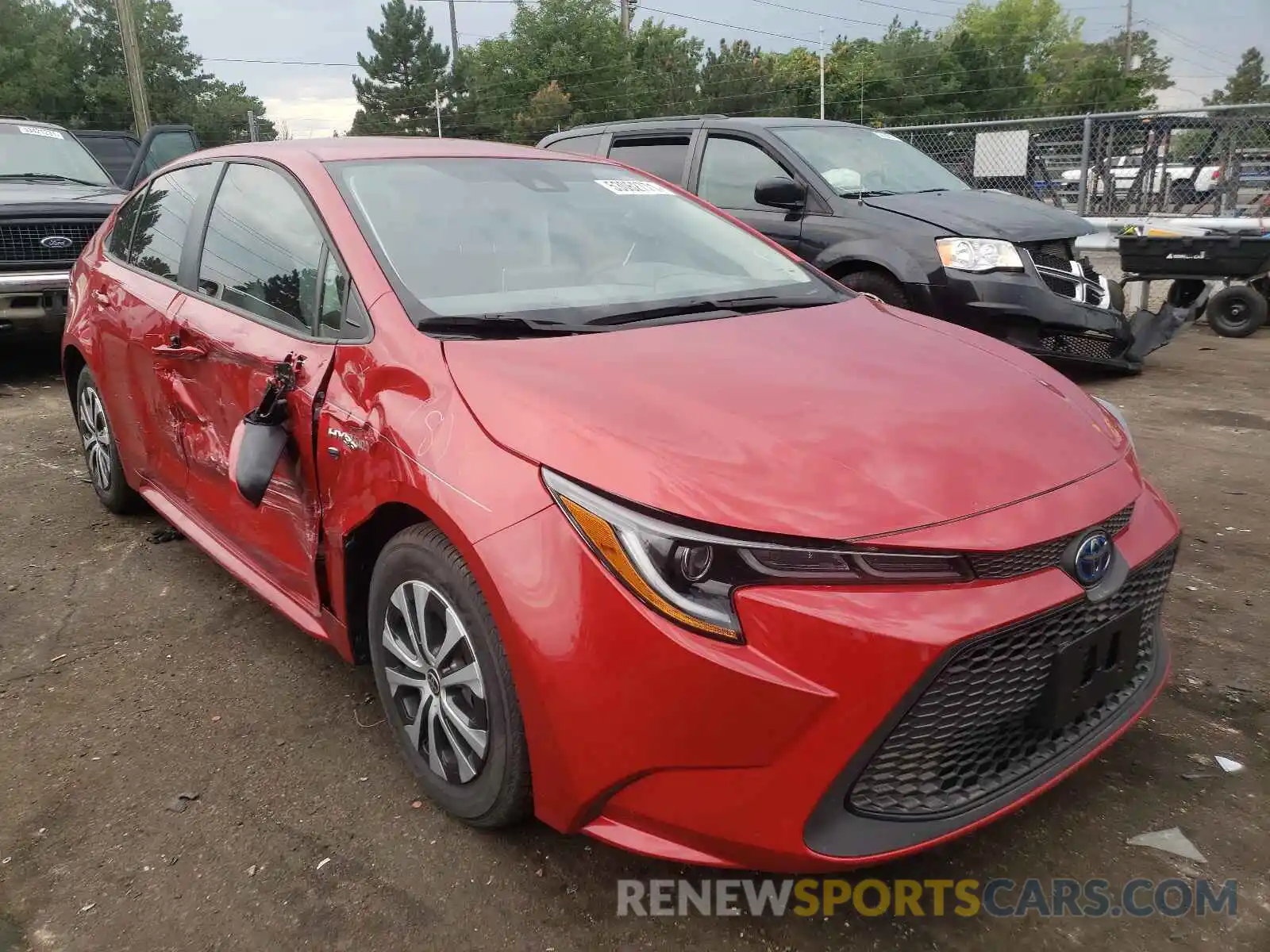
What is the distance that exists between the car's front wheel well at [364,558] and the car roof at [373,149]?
1.20 m

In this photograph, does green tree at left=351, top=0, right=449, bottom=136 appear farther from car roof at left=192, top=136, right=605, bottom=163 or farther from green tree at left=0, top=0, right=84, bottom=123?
car roof at left=192, top=136, right=605, bottom=163

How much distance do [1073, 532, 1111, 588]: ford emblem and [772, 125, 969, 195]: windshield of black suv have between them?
484 cm

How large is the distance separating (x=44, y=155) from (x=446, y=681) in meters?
8.09

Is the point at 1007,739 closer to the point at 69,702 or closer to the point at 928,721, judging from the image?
the point at 928,721

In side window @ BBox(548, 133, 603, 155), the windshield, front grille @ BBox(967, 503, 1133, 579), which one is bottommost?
front grille @ BBox(967, 503, 1133, 579)

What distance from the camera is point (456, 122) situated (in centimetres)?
5525

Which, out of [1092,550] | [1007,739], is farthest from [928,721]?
[1092,550]

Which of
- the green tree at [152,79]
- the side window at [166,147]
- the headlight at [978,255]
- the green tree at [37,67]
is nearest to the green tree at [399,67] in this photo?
the green tree at [152,79]

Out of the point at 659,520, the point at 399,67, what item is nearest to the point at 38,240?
the point at 659,520

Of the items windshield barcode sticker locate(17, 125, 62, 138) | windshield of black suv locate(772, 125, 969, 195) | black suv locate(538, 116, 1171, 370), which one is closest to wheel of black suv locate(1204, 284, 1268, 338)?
black suv locate(538, 116, 1171, 370)

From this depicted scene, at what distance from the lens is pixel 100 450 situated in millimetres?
4285

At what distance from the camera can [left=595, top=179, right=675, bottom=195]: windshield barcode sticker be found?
3.24 meters

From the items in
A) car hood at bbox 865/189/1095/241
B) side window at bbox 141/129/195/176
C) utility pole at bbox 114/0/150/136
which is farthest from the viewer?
utility pole at bbox 114/0/150/136

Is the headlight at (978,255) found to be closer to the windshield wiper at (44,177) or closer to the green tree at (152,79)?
the windshield wiper at (44,177)
